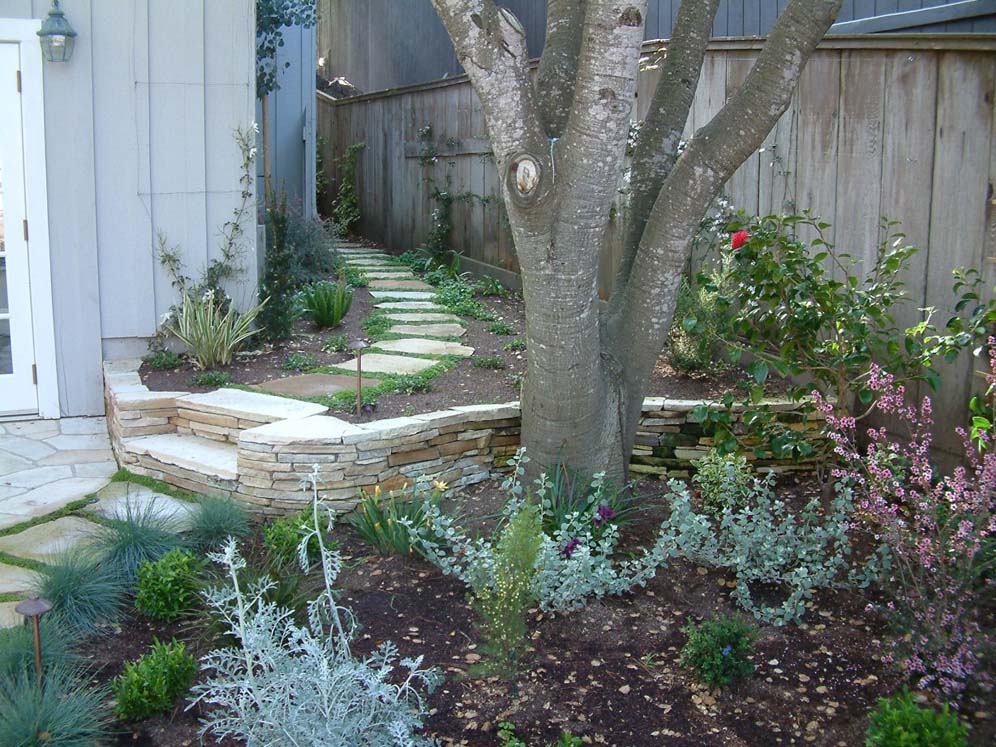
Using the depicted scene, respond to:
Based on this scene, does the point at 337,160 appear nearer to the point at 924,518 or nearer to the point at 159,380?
the point at 159,380

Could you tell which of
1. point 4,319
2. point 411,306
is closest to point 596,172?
point 4,319

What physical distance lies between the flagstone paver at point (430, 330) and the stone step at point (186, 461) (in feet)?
6.58

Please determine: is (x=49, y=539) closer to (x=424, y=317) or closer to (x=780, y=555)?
(x=780, y=555)

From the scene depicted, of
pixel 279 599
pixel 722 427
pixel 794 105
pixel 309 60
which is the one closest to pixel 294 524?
pixel 279 599

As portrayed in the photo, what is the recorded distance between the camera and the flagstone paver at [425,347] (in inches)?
248

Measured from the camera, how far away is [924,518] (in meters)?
3.21

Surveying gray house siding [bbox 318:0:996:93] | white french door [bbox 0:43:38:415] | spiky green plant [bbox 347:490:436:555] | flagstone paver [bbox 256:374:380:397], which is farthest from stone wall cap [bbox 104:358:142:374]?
gray house siding [bbox 318:0:996:93]

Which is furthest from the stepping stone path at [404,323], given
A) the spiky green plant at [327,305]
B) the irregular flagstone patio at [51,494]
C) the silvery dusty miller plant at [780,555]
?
the silvery dusty miller plant at [780,555]

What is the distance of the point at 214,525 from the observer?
165 inches

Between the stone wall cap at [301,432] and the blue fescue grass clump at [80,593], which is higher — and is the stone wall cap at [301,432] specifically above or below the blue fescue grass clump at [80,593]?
above

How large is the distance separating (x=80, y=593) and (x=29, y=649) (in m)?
0.44

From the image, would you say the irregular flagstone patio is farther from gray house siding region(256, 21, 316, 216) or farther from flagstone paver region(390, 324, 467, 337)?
gray house siding region(256, 21, 316, 216)

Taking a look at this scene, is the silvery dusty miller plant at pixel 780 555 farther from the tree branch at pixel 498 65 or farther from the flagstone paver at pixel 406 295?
the flagstone paver at pixel 406 295

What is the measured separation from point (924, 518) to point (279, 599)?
7.14ft
